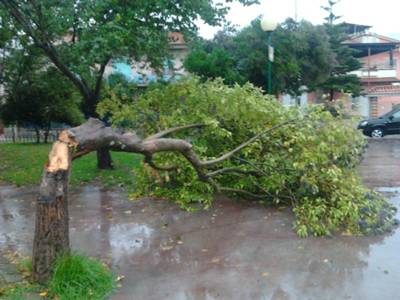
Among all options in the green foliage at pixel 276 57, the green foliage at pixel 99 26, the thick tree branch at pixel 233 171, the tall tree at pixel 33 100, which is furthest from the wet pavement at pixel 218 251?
the green foliage at pixel 276 57

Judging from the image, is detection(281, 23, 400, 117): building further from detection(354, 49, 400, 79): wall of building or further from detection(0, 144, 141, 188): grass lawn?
detection(0, 144, 141, 188): grass lawn

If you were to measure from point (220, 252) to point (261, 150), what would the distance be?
8.05 ft

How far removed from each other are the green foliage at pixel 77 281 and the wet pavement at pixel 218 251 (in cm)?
22

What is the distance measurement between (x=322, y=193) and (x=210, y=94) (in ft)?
7.65

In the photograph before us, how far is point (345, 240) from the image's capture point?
597 centimetres

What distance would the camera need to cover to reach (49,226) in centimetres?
450

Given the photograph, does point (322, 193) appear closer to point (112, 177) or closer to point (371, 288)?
point (371, 288)

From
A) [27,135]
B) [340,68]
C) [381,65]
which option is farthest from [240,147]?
[381,65]

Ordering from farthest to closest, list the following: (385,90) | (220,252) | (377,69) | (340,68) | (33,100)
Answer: (377,69)
(385,90)
(340,68)
(33,100)
(220,252)

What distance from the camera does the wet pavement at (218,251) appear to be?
14.9ft

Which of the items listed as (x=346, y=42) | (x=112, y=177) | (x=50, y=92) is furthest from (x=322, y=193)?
(x=346, y=42)

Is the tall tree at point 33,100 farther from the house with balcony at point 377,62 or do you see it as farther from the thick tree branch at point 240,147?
the house with balcony at point 377,62

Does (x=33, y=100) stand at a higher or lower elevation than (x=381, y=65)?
lower

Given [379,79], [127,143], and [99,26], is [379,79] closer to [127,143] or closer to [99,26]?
[99,26]
